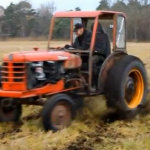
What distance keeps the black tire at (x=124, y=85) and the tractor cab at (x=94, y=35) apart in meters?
0.15

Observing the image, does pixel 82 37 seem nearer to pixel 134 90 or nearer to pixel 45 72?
pixel 45 72

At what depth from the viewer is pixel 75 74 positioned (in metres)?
7.43

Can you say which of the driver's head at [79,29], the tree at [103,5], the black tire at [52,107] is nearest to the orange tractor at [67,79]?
the black tire at [52,107]

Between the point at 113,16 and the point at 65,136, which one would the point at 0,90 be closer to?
the point at 65,136

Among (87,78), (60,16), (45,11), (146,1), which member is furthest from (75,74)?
(146,1)

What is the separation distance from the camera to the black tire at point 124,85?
7.55 m

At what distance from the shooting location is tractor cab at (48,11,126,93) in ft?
24.5

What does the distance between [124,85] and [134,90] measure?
72cm

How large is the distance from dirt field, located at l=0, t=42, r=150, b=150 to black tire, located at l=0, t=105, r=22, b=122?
0.16 metres

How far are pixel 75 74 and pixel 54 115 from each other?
1.07 m

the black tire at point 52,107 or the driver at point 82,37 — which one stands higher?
the driver at point 82,37

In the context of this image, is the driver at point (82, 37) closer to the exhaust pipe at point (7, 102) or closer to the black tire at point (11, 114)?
the black tire at point (11, 114)

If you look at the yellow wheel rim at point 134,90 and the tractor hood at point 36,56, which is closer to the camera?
the tractor hood at point 36,56

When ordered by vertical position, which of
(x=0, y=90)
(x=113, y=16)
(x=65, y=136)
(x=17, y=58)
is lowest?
(x=65, y=136)
